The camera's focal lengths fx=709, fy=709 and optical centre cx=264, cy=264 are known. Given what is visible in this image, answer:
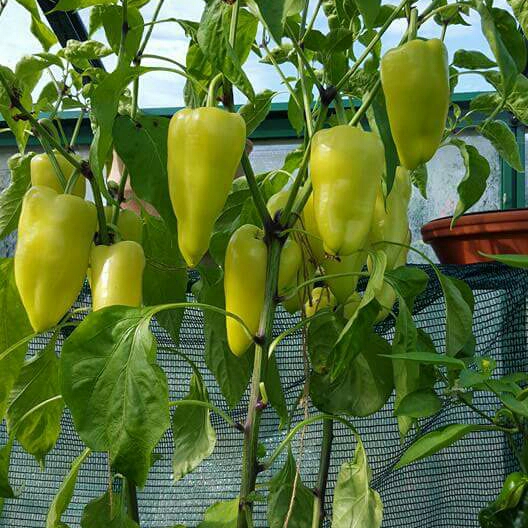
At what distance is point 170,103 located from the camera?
8.29 feet

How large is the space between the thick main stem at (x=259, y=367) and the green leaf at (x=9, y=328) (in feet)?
0.69

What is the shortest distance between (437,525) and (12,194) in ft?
2.42

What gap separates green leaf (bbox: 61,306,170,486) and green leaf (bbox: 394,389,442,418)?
20 centimetres

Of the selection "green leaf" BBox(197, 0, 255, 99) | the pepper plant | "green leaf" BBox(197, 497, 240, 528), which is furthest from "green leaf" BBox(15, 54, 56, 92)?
"green leaf" BBox(197, 497, 240, 528)

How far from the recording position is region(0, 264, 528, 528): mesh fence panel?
3.22 ft

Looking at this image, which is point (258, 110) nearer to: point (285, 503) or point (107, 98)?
point (107, 98)

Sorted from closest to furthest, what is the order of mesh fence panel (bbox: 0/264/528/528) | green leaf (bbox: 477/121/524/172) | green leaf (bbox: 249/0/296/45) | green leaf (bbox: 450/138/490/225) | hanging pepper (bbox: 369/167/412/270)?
1. green leaf (bbox: 249/0/296/45)
2. hanging pepper (bbox: 369/167/412/270)
3. green leaf (bbox: 450/138/490/225)
4. green leaf (bbox: 477/121/524/172)
5. mesh fence panel (bbox: 0/264/528/528)

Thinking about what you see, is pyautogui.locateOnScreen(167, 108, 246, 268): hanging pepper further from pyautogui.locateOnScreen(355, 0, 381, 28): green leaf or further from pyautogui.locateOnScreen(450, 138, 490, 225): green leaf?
pyautogui.locateOnScreen(450, 138, 490, 225): green leaf

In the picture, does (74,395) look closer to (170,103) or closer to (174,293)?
(174,293)

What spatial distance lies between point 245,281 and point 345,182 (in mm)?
109

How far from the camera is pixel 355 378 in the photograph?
654 mm

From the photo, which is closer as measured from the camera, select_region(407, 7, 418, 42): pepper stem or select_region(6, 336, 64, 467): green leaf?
select_region(407, 7, 418, 42): pepper stem

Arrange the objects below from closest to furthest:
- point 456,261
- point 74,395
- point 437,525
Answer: point 74,395 < point 437,525 < point 456,261

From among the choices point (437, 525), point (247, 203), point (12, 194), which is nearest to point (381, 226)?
point (247, 203)
